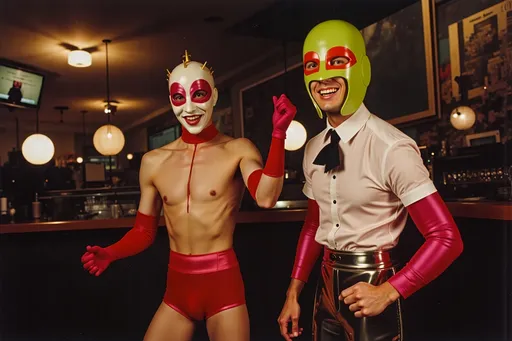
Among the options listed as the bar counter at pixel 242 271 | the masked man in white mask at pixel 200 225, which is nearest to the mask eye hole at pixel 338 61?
the masked man in white mask at pixel 200 225

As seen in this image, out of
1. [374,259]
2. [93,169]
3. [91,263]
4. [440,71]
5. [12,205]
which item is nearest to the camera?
[374,259]

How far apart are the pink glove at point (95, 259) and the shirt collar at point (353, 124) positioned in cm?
93

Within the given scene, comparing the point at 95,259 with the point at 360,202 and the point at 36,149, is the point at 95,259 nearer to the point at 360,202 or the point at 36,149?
the point at 360,202

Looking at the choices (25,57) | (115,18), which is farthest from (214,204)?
(25,57)

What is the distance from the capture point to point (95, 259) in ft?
5.62

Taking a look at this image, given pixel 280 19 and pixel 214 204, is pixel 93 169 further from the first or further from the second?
pixel 214 204

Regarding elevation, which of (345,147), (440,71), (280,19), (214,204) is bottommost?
(214,204)

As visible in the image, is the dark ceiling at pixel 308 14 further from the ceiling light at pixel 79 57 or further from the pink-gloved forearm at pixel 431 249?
the pink-gloved forearm at pixel 431 249

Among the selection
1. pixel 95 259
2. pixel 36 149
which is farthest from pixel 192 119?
pixel 36 149

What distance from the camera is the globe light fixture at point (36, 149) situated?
612 centimetres

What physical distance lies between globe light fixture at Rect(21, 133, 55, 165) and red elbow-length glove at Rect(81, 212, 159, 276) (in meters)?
4.88

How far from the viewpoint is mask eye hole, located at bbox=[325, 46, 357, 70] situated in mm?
1412

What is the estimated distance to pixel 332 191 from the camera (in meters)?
1.47

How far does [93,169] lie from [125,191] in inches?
108
